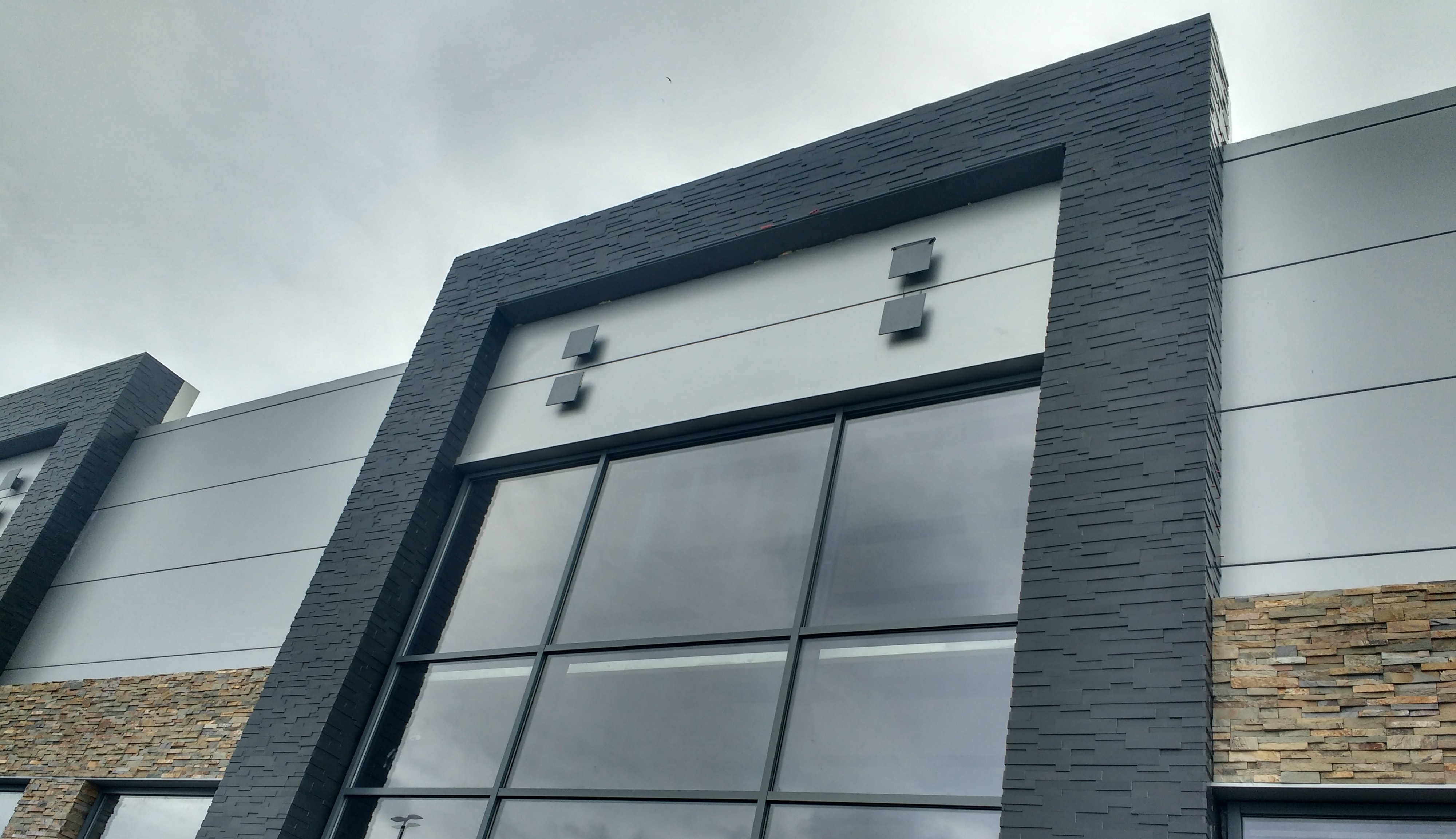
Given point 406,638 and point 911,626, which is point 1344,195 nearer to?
point 911,626

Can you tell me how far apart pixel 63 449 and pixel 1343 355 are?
13663 mm

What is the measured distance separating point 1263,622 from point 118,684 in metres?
9.71

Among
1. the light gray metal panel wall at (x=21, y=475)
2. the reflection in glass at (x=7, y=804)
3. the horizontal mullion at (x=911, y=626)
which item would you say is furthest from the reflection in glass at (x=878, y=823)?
the light gray metal panel wall at (x=21, y=475)

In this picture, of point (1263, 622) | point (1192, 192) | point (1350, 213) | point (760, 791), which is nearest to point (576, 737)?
point (760, 791)

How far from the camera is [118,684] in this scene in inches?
401

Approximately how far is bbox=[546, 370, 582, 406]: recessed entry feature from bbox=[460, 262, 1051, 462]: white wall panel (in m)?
0.07

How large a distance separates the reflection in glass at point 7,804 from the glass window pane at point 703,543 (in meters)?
6.21

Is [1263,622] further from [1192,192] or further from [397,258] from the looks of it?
[397,258]

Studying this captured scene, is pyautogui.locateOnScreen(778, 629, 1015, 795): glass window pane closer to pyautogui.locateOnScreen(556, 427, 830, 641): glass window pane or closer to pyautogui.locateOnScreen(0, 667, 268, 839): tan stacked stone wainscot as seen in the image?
pyautogui.locateOnScreen(556, 427, 830, 641): glass window pane

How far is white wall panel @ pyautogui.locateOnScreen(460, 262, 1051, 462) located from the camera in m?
7.27

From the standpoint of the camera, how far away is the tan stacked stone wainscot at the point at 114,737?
908 centimetres

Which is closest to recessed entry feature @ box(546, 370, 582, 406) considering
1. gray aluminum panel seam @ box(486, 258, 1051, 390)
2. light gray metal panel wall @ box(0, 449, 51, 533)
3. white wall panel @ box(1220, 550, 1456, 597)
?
gray aluminum panel seam @ box(486, 258, 1051, 390)

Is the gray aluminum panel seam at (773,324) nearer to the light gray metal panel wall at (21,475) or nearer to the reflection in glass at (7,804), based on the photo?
the reflection in glass at (7,804)

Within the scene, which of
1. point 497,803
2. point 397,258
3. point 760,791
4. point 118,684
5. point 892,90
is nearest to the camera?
point 760,791
